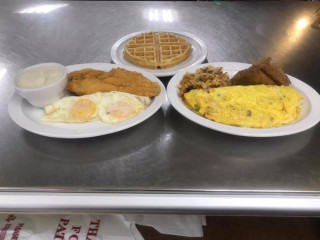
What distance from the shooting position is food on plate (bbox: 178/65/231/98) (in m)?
1.56

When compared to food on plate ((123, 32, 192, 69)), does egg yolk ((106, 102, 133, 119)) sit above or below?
below

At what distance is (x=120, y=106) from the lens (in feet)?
4.71

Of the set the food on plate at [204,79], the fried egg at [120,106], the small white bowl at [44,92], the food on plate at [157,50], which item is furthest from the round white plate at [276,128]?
the small white bowl at [44,92]

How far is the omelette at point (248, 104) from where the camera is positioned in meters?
1.34

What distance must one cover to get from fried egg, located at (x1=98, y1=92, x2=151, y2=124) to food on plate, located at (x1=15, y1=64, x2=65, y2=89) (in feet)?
0.84

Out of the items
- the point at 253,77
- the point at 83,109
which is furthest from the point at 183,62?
the point at 83,109

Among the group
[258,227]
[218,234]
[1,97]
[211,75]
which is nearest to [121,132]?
[211,75]

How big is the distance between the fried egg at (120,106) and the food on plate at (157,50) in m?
0.45

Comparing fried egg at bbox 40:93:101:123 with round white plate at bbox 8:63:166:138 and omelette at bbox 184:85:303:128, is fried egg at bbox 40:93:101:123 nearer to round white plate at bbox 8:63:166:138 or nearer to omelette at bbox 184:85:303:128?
round white plate at bbox 8:63:166:138

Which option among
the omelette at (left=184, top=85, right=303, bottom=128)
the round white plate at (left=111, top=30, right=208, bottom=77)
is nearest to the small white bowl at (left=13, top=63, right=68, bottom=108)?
the round white plate at (left=111, top=30, right=208, bottom=77)

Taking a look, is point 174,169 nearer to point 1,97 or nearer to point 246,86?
point 246,86

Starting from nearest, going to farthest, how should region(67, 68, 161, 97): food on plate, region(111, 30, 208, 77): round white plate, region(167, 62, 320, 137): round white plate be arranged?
region(167, 62, 320, 137): round white plate → region(67, 68, 161, 97): food on plate → region(111, 30, 208, 77): round white plate

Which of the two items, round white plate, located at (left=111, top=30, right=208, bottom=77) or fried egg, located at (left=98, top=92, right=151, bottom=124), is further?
round white plate, located at (left=111, top=30, right=208, bottom=77)

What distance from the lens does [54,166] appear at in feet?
4.09
